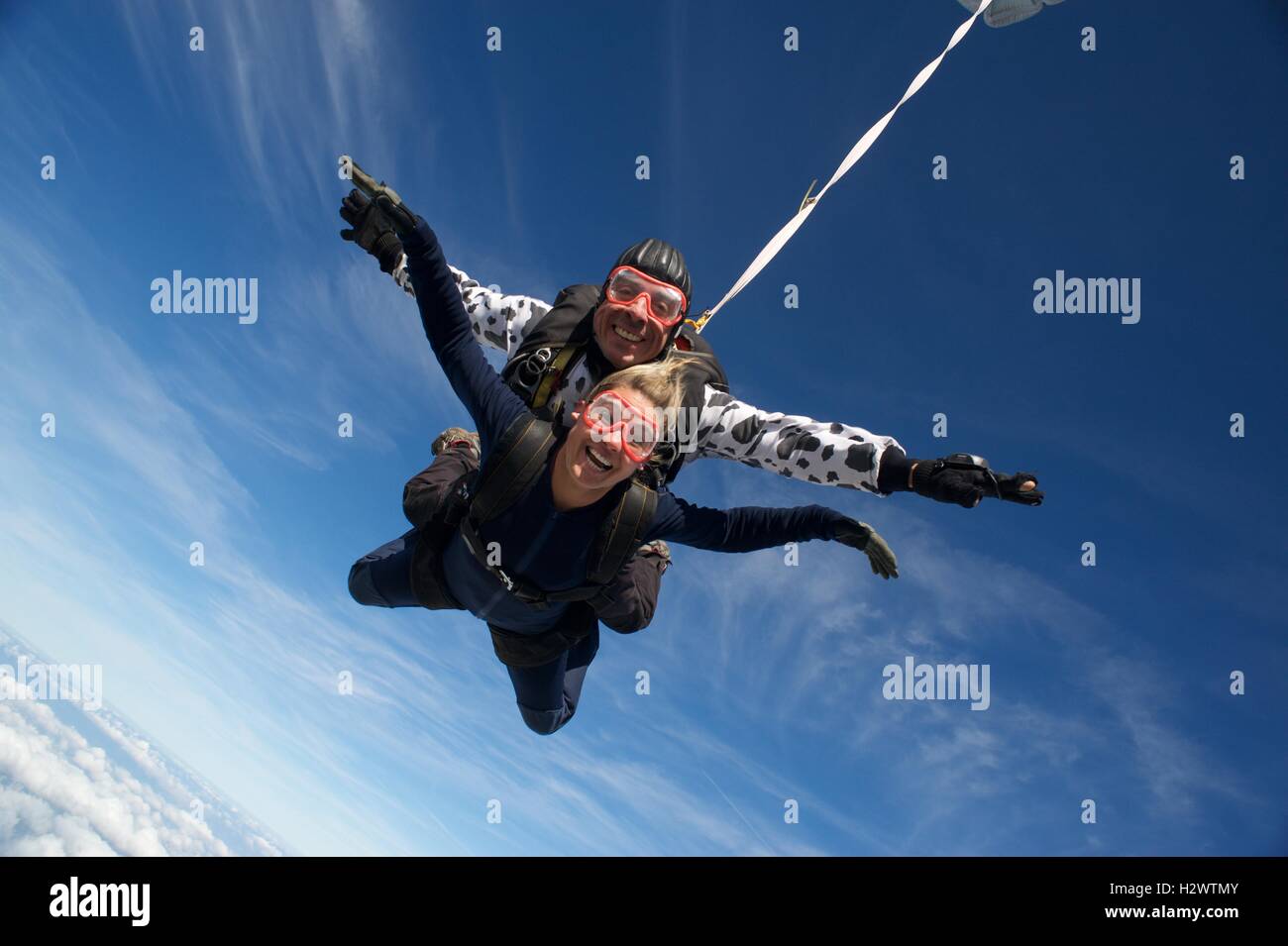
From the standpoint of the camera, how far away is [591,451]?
2.72m

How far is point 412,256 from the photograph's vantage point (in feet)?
8.08

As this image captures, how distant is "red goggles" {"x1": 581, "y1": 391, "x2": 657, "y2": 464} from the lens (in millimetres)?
2635

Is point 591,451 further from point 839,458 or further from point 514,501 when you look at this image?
point 839,458

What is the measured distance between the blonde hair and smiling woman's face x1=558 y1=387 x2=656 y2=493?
3 centimetres

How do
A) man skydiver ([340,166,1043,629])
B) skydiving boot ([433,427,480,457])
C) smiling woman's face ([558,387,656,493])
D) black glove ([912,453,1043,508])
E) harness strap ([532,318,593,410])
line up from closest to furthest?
black glove ([912,453,1043,508]) < man skydiver ([340,166,1043,629]) < smiling woman's face ([558,387,656,493]) < harness strap ([532,318,593,410]) < skydiving boot ([433,427,480,457])

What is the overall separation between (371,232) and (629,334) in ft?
3.88

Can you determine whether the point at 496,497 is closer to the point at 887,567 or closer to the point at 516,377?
the point at 516,377

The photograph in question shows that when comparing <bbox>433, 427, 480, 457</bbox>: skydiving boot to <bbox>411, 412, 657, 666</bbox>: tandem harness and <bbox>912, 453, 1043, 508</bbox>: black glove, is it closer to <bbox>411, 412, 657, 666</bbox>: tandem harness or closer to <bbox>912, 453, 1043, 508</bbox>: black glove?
<bbox>411, 412, 657, 666</bbox>: tandem harness

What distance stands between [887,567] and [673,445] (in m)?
1.20

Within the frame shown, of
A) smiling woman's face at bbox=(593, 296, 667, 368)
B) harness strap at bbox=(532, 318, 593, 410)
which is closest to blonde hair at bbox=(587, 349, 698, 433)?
smiling woman's face at bbox=(593, 296, 667, 368)

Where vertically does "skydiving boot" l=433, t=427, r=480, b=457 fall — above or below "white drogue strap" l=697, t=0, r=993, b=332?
below
